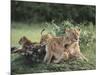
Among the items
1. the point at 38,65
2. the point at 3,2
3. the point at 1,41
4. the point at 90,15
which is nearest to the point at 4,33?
the point at 1,41

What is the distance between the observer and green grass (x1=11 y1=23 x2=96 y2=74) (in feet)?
Result: 6.59

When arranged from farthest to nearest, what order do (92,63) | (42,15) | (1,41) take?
(92,63) < (42,15) < (1,41)

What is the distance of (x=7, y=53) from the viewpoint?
1977 millimetres

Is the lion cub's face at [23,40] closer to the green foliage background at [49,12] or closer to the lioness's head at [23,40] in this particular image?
the lioness's head at [23,40]

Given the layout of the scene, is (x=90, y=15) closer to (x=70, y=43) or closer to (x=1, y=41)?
(x=70, y=43)

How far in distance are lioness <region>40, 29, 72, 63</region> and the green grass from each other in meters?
0.06

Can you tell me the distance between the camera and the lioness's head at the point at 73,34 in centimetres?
219

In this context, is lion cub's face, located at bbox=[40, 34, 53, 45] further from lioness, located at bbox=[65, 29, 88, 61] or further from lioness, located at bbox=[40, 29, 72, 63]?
lioness, located at bbox=[65, 29, 88, 61]

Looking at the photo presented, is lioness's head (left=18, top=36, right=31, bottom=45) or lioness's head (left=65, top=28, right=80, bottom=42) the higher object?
lioness's head (left=65, top=28, right=80, bottom=42)

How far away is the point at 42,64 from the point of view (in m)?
2.09

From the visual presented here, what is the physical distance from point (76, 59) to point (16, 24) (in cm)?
71

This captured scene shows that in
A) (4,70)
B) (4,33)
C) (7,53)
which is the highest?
(4,33)

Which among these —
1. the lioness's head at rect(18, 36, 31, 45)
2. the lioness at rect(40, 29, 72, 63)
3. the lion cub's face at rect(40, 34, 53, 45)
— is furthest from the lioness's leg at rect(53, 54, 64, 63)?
the lioness's head at rect(18, 36, 31, 45)

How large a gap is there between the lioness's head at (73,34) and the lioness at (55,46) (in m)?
0.04
